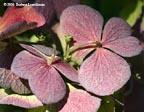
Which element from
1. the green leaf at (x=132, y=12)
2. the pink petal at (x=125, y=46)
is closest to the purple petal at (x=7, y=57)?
the pink petal at (x=125, y=46)

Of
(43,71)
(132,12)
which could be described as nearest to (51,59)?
(43,71)

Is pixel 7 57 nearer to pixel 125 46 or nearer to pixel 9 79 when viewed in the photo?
pixel 9 79

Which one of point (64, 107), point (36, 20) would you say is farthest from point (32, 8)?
point (64, 107)

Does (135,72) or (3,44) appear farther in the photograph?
(135,72)

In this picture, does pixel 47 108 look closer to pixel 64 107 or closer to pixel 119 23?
pixel 64 107

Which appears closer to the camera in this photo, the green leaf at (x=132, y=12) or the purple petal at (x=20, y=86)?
the purple petal at (x=20, y=86)

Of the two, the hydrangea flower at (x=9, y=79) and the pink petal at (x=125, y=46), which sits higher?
the pink petal at (x=125, y=46)

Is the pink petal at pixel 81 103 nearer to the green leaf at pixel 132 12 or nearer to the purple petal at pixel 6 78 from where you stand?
the purple petal at pixel 6 78
